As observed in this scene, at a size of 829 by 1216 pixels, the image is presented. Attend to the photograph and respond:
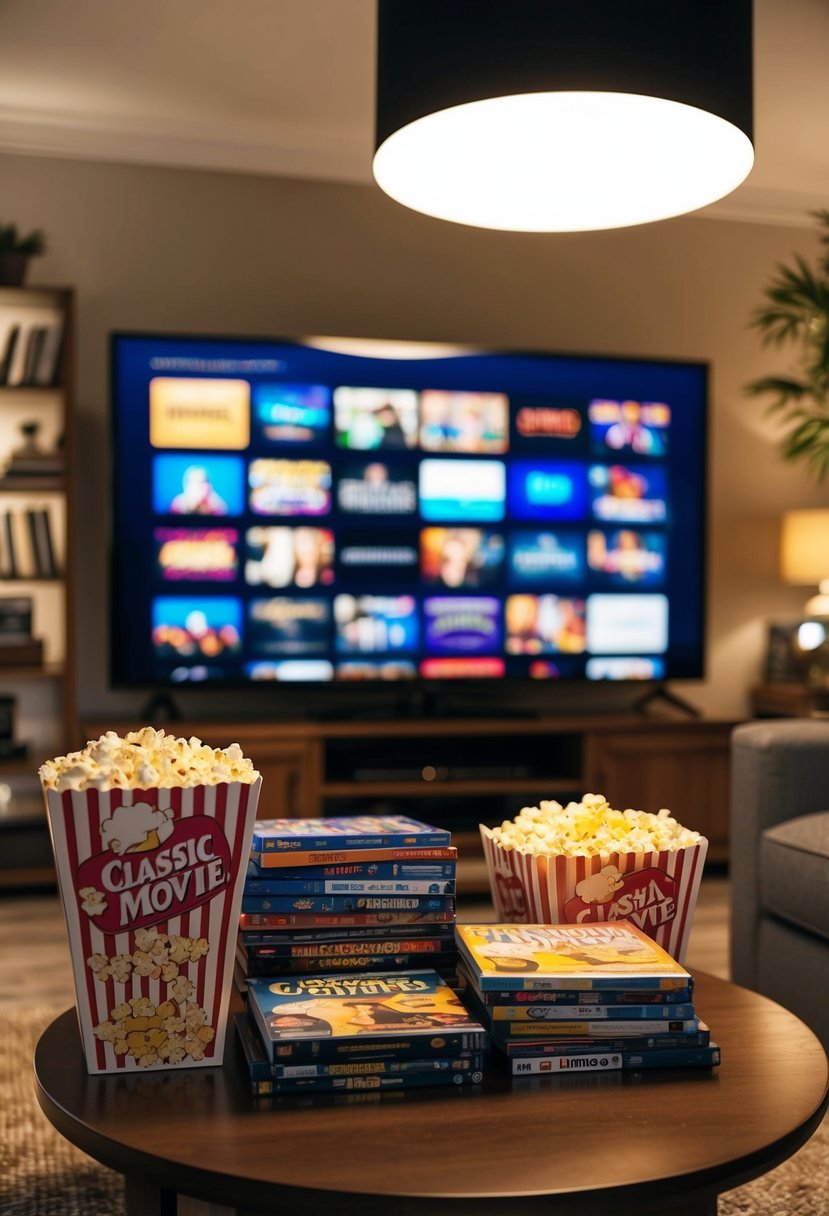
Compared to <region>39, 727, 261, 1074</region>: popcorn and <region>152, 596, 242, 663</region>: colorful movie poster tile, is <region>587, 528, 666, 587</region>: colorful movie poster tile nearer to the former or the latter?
<region>152, 596, 242, 663</region>: colorful movie poster tile

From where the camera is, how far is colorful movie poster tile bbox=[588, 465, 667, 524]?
4.31 metres

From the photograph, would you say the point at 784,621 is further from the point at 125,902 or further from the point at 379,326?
the point at 125,902

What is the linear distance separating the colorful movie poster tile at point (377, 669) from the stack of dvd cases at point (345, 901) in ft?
9.27

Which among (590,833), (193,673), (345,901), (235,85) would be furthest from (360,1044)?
(235,85)

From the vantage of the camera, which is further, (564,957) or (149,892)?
(564,957)

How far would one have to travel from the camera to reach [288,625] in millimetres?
4098

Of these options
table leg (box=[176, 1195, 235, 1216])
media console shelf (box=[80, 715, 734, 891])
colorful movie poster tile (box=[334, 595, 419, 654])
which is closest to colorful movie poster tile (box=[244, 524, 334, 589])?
colorful movie poster tile (box=[334, 595, 419, 654])

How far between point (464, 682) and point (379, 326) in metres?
1.39

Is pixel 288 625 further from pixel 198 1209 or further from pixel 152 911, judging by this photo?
pixel 198 1209

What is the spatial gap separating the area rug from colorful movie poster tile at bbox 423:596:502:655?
7.41 ft

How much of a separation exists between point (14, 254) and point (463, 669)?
2.02 m

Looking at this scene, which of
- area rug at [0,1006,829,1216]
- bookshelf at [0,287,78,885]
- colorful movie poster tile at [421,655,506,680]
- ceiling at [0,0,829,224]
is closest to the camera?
area rug at [0,1006,829,1216]

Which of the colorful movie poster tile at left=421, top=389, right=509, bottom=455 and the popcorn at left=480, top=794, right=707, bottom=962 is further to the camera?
the colorful movie poster tile at left=421, top=389, right=509, bottom=455

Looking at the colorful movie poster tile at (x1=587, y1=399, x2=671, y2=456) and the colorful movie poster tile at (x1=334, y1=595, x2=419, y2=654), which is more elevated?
the colorful movie poster tile at (x1=587, y1=399, x2=671, y2=456)
